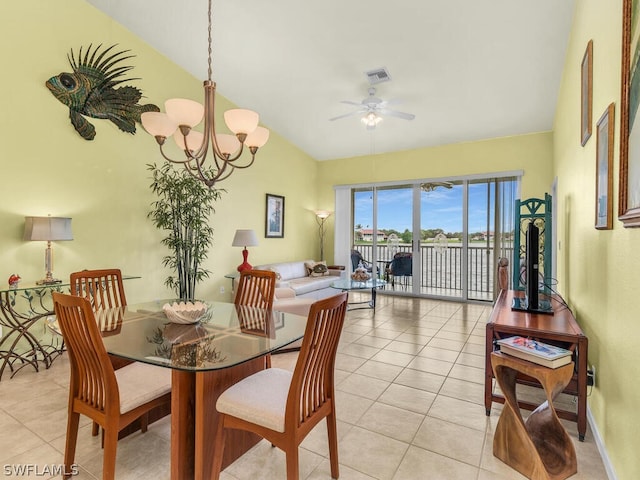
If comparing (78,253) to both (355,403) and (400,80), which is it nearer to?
(355,403)

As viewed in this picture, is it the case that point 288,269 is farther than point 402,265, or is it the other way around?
point 402,265

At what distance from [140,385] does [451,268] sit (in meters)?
5.99

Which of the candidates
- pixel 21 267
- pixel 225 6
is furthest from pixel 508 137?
pixel 21 267

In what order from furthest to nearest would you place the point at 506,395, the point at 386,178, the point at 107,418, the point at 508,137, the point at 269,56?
1. the point at 386,178
2. the point at 508,137
3. the point at 269,56
4. the point at 506,395
5. the point at 107,418

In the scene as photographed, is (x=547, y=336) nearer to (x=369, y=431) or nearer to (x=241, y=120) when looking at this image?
(x=369, y=431)

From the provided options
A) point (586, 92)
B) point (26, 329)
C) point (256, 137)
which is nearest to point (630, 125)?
point (586, 92)

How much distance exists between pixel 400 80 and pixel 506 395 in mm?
3763

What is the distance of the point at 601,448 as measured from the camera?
6.28 ft

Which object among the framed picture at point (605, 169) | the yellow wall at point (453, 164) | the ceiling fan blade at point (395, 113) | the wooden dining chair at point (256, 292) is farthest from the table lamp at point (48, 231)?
the yellow wall at point (453, 164)

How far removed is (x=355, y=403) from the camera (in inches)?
99.3

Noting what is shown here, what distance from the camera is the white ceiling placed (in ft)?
10.9

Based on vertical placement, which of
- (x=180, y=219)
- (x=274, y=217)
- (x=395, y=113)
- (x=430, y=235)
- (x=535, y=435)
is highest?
(x=395, y=113)

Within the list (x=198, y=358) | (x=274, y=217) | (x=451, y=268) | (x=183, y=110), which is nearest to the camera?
(x=198, y=358)

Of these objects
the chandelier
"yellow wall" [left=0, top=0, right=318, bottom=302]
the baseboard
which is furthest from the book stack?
"yellow wall" [left=0, top=0, right=318, bottom=302]
